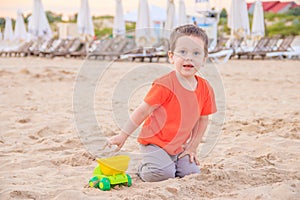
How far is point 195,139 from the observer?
2.46 meters

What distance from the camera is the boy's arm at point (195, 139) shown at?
8.00 feet

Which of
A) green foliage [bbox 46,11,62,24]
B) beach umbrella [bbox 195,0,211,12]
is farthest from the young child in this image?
green foliage [bbox 46,11,62,24]

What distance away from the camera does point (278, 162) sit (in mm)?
2617

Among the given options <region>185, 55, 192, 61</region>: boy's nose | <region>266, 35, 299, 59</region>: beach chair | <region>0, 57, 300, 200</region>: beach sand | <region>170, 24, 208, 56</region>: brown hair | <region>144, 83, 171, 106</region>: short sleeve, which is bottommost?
<region>266, 35, 299, 59</region>: beach chair

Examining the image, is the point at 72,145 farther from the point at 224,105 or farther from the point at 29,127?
the point at 224,105

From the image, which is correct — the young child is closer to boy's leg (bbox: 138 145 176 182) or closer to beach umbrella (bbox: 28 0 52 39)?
boy's leg (bbox: 138 145 176 182)

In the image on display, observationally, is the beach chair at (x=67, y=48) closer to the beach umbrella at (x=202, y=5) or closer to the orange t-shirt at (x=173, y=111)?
the beach umbrella at (x=202, y=5)

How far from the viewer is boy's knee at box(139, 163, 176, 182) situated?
7.52ft

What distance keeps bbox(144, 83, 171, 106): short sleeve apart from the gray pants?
0.29 meters

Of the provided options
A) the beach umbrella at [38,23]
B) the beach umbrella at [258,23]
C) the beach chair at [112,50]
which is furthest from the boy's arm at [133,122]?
the beach umbrella at [258,23]

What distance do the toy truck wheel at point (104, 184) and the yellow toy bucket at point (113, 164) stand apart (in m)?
0.07

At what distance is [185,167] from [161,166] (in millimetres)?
156

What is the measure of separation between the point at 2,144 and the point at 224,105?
283 centimetres

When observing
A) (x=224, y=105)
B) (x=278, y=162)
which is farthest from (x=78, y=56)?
(x=278, y=162)
